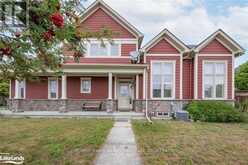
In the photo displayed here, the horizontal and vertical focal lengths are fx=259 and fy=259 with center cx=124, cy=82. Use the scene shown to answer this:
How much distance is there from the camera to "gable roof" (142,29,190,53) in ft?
55.4

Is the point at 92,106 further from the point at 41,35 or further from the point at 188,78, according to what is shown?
the point at 41,35

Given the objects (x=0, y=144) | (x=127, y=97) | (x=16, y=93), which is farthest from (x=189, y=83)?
(x=0, y=144)

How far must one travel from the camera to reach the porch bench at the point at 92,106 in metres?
17.9

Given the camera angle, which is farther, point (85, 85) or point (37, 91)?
point (37, 91)

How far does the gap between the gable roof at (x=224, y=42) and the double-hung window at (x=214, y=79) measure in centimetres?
108

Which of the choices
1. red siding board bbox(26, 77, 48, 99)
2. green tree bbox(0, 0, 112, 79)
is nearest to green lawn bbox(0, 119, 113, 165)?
green tree bbox(0, 0, 112, 79)

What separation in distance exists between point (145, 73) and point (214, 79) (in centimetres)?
466

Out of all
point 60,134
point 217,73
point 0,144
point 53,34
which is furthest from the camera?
point 217,73

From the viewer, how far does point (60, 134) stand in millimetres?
9266

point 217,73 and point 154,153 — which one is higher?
point 217,73

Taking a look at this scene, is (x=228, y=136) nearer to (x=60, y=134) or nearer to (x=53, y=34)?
(x=60, y=134)

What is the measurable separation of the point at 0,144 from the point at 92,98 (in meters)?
11.0
